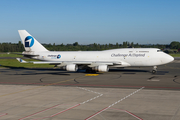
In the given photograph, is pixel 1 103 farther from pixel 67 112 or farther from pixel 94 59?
pixel 94 59

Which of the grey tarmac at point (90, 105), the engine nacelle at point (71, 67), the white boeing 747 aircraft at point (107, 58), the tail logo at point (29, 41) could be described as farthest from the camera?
the tail logo at point (29, 41)

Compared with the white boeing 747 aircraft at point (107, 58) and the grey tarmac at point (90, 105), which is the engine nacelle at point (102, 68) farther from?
the grey tarmac at point (90, 105)

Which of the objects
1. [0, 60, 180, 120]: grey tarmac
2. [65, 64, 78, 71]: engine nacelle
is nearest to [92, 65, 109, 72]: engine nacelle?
[65, 64, 78, 71]: engine nacelle

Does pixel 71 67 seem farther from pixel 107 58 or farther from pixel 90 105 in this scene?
pixel 90 105

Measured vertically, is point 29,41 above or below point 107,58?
above

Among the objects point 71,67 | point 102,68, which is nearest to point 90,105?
point 102,68

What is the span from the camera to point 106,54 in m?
45.5

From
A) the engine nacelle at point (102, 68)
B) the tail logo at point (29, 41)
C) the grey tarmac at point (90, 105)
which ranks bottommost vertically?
the grey tarmac at point (90, 105)

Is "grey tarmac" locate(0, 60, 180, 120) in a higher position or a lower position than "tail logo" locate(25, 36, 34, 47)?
lower

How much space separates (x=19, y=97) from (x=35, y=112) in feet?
19.9

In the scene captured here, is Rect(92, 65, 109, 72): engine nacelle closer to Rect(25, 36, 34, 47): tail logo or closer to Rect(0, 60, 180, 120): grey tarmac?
Rect(0, 60, 180, 120): grey tarmac

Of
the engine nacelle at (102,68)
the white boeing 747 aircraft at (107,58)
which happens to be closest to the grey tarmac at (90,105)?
the engine nacelle at (102,68)

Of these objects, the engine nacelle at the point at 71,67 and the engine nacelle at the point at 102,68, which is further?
the engine nacelle at the point at 71,67

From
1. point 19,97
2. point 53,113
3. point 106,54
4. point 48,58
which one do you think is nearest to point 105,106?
point 53,113
